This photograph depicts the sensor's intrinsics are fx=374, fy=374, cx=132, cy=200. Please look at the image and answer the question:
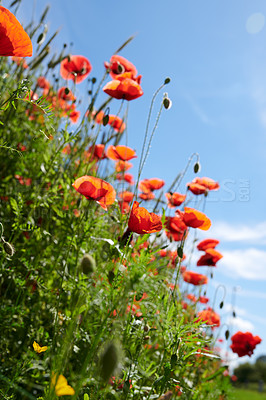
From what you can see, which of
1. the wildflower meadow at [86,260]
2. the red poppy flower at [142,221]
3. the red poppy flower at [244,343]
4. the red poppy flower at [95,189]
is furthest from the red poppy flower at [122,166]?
the red poppy flower at [244,343]

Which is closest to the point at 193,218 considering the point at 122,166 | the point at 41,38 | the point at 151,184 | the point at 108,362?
the point at 151,184

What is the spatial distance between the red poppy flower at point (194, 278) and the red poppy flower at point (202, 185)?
0.62 meters

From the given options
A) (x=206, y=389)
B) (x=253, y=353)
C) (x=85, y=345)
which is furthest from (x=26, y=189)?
(x=253, y=353)

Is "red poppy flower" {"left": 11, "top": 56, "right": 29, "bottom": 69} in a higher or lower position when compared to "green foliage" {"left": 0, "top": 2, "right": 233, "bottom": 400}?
higher

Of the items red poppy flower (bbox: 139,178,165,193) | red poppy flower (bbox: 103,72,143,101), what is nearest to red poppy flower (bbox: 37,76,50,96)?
red poppy flower (bbox: 139,178,165,193)

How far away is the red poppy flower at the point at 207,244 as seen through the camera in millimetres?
2083

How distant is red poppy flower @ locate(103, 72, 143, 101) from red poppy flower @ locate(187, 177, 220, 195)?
2.08 ft

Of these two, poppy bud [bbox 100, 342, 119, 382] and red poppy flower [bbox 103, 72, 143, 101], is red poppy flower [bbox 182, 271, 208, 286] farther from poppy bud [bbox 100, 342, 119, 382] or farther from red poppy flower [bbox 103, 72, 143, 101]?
poppy bud [bbox 100, 342, 119, 382]

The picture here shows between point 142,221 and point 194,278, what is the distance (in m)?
1.39

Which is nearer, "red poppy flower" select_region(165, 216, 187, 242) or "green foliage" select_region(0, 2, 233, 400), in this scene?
"green foliage" select_region(0, 2, 233, 400)

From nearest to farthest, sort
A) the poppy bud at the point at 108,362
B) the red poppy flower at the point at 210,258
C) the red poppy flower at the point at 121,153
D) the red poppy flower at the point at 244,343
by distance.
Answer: the poppy bud at the point at 108,362
the red poppy flower at the point at 121,153
the red poppy flower at the point at 210,258
the red poppy flower at the point at 244,343

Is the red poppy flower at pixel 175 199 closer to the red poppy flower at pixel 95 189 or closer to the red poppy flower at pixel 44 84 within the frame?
the red poppy flower at pixel 95 189

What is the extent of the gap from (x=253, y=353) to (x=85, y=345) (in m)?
1.74

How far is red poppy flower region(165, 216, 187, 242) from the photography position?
191 centimetres
